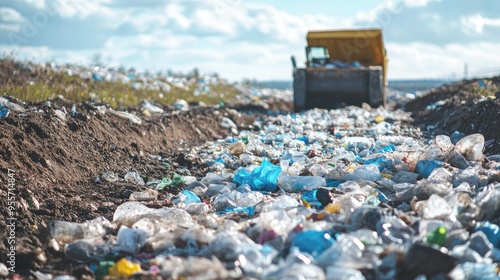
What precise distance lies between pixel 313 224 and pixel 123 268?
1.03m

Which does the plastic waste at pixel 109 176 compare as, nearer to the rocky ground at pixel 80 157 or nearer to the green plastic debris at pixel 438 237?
the rocky ground at pixel 80 157

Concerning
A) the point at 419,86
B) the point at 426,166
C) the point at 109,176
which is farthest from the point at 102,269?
the point at 419,86

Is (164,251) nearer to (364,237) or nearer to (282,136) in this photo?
(364,237)

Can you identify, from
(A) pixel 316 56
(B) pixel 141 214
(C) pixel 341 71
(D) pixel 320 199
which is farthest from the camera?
(A) pixel 316 56

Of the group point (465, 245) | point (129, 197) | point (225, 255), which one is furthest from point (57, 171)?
point (465, 245)

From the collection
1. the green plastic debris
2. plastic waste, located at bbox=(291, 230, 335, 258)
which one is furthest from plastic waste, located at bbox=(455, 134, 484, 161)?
plastic waste, located at bbox=(291, 230, 335, 258)

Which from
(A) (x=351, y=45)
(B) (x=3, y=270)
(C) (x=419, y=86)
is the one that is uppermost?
(A) (x=351, y=45)

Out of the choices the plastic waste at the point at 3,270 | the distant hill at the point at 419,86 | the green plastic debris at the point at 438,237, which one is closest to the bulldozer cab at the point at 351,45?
the green plastic debris at the point at 438,237

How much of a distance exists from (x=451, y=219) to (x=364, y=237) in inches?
24.8

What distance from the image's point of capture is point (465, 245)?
2932 mm

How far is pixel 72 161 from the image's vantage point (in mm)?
5355

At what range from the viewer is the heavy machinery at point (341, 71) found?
41.6 feet

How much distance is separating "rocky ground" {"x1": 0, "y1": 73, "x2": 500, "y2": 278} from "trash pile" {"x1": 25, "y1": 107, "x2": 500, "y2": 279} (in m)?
0.18

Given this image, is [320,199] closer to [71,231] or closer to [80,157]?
[71,231]
